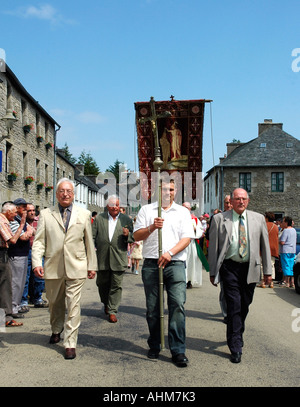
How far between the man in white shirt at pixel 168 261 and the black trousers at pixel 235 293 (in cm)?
57

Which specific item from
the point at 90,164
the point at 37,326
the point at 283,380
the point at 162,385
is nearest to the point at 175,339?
the point at 162,385

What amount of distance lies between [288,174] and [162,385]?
39.5 m

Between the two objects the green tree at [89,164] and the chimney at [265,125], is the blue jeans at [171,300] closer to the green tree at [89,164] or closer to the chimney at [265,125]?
the chimney at [265,125]

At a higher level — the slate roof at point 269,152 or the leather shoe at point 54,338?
the slate roof at point 269,152

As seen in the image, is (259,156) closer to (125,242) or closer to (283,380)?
(125,242)

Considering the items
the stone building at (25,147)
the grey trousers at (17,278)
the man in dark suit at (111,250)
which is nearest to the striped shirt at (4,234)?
the grey trousers at (17,278)

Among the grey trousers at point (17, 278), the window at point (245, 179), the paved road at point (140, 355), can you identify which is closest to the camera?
the paved road at point (140, 355)

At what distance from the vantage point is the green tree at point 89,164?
8831 centimetres

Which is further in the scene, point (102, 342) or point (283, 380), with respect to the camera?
point (102, 342)

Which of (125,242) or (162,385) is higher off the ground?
(125,242)

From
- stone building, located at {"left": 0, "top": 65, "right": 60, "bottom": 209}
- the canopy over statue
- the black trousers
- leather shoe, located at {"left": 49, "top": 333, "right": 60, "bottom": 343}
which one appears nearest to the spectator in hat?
leather shoe, located at {"left": 49, "top": 333, "right": 60, "bottom": 343}

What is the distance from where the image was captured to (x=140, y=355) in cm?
521

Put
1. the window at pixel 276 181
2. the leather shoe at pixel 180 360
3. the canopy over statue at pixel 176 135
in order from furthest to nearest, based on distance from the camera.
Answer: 1. the window at pixel 276 181
2. the canopy over statue at pixel 176 135
3. the leather shoe at pixel 180 360

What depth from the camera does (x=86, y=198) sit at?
175ft
